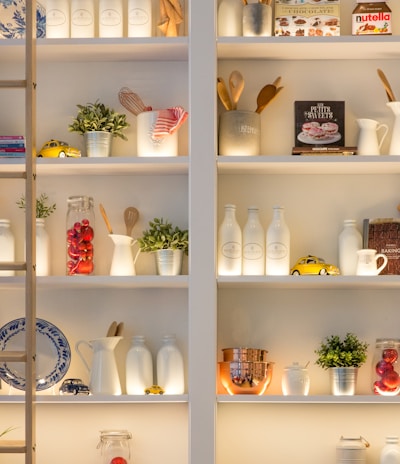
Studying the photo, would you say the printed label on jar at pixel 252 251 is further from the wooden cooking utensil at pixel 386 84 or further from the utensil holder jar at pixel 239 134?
the wooden cooking utensil at pixel 386 84

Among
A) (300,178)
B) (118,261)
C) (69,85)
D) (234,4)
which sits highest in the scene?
(234,4)

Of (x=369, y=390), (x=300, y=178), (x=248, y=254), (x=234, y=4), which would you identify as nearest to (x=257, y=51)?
(x=234, y=4)

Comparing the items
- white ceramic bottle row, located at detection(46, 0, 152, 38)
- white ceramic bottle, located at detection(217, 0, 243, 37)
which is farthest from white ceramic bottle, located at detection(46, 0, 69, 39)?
white ceramic bottle, located at detection(217, 0, 243, 37)

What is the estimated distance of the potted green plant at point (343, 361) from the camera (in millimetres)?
3350

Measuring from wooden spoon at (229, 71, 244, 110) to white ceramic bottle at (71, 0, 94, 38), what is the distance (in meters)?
0.51

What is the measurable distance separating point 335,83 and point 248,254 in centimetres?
70

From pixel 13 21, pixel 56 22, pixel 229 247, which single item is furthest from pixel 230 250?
pixel 13 21

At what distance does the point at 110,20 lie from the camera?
346cm

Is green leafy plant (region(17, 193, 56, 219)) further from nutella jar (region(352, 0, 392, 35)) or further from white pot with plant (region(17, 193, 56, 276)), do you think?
nutella jar (region(352, 0, 392, 35))

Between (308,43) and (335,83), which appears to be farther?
(335,83)

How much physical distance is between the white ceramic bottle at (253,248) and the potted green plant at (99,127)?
55cm

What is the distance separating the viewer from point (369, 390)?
137 inches

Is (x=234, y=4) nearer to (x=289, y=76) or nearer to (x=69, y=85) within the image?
(x=289, y=76)

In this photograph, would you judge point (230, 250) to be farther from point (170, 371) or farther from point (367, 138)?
point (367, 138)
